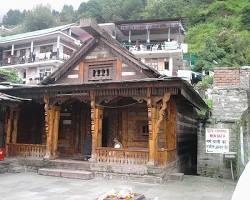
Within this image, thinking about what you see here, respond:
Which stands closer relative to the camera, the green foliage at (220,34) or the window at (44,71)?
the green foliage at (220,34)

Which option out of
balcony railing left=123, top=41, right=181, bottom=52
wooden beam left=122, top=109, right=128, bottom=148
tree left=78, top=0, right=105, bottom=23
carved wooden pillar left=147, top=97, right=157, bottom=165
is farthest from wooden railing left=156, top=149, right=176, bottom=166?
tree left=78, top=0, right=105, bottom=23

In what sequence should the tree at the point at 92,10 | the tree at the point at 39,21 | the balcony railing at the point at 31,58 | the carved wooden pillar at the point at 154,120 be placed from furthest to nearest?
the tree at the point at 92,10, the tree at the point at 39,21, the balcony railing at the point at 31,58, the carved wooden pillar at the point at 154,120

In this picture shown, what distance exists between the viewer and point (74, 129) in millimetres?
17766

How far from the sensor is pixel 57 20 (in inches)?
2894

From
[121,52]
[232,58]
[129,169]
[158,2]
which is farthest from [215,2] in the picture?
[129,169]

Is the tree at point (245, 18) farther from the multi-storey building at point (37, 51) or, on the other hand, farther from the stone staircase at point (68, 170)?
the stone staircase at point (68, 170)

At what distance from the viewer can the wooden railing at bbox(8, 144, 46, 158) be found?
15.3 m

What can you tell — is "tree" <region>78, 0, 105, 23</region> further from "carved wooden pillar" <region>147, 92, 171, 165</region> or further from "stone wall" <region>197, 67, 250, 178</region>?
"carved wooden pillar" <region>147, 92, 171, 165</region>

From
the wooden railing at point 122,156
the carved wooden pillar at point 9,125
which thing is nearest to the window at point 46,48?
the carved wooden pillar at point 9,125

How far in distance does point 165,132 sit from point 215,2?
5246cm

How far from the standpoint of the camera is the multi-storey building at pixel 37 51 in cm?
4275

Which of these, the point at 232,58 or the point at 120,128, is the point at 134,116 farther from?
the point at 232,58

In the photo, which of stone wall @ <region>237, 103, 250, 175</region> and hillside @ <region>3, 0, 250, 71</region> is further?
hillside @ <region>3, 0, 250, 71</region>

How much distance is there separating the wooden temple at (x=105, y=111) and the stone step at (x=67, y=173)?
0.81m
